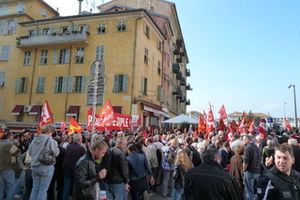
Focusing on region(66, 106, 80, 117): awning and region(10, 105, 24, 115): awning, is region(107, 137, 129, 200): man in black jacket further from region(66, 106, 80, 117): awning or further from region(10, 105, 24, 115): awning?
region(10, 105, 24, 115): awning

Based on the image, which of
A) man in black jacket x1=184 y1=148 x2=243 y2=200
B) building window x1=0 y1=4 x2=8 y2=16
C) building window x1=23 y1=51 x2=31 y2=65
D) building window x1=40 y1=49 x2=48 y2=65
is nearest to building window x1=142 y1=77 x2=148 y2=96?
building window x1=40 y1=49 x2=48 y2=65

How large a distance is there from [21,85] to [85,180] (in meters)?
30.4

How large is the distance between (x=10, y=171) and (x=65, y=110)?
2188cm

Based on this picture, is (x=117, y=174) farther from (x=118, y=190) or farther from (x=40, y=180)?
(x=40, y=180)

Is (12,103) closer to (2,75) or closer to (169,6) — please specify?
(2,75)

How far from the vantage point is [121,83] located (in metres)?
26.9

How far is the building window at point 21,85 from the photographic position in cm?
3102

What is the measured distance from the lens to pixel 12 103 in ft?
103

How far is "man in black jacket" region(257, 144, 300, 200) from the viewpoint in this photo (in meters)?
2.91

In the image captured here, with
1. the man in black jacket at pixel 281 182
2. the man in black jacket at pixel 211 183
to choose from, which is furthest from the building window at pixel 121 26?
the man in black jacket at pixel 281 182

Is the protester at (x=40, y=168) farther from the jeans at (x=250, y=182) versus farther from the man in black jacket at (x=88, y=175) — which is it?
the jeans at (x=250, y=182)

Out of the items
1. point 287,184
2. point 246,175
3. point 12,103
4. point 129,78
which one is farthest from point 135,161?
point 12,103

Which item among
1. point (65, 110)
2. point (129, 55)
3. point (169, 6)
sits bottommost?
point (65, 110)

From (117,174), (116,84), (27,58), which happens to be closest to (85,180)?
(117,174)
